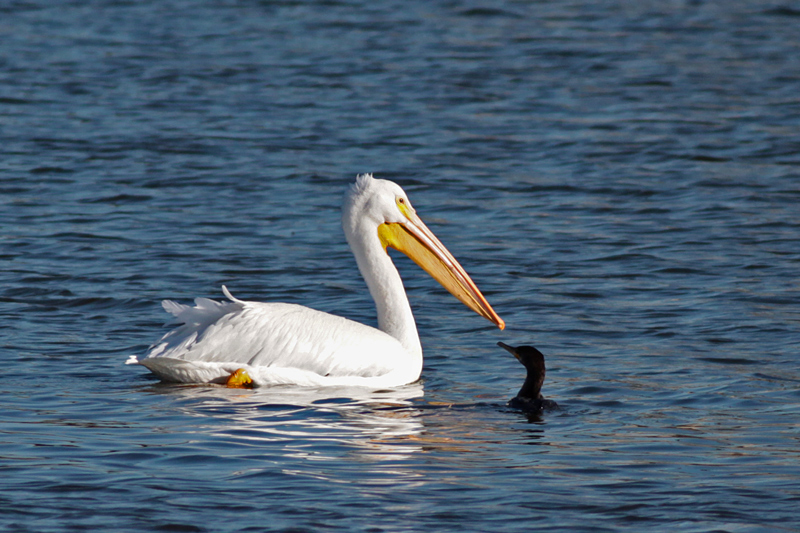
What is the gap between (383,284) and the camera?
7359 millimetres

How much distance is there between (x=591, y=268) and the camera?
927 cm

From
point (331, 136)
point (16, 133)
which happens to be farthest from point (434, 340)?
point (16, 133)

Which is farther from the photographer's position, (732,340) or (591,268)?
(591,268)

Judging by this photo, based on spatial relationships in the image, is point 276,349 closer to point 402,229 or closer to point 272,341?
point 272,341

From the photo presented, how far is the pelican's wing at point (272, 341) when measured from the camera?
6645 mm

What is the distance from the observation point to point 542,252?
9641 millimetres

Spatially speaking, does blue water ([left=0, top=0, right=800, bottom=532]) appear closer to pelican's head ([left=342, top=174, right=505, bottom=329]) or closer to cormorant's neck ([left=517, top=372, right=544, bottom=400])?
cormorant's neck ([left=517, top=372, right=544, bottom=400])

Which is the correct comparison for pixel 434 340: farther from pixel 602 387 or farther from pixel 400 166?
pixel 400 166

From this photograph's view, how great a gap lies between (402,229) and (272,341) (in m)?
1.26

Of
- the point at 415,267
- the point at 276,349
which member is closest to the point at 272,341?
the point at 276,349

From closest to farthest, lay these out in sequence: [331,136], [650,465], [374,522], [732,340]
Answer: [374,522] < [650,465] < [732,340] < [331,136]

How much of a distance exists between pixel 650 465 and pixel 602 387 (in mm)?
1336

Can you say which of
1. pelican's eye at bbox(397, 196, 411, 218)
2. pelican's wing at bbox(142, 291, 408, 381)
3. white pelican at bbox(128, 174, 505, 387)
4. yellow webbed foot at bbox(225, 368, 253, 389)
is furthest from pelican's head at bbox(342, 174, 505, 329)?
yellow webbed foot at bbox(225, 368, 253, 389)

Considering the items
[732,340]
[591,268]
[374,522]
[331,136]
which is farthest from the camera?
[331,136]
